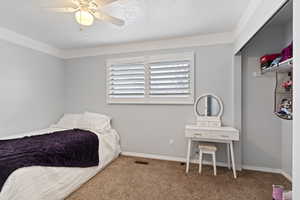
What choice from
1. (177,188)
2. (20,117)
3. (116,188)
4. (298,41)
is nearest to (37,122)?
(20,117)

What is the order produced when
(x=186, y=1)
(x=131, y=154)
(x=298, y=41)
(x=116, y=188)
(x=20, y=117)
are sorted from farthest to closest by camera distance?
(x=131, y=154) → (x=20, y=117) → (x=116, y=188) → (x=186, y=1) → (x=298, y=41)

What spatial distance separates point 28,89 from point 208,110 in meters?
3.71

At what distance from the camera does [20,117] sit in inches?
116

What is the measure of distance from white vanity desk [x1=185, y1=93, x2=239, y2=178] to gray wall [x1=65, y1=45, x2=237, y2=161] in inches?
5.0

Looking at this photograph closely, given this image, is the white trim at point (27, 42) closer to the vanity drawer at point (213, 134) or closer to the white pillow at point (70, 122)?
the white pillow at point (70, 122)

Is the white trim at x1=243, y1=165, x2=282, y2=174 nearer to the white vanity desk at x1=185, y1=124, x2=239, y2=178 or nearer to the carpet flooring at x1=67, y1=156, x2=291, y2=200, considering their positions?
the carpet flooring at x1=67, y1=156, x2=291, y2=200

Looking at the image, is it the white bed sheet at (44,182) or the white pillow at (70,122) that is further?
the white pillow at (70,122)

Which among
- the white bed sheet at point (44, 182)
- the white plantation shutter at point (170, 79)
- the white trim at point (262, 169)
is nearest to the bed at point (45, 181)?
the white bed sheet at point (44, 182)

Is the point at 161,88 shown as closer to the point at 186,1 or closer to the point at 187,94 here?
the point at 187,94

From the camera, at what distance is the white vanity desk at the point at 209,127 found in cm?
249

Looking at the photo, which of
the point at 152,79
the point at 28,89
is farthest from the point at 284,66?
the point at 28,89

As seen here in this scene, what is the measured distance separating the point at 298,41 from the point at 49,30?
3453 mm

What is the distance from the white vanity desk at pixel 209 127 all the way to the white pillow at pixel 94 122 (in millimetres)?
1751

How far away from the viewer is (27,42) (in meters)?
3.04
